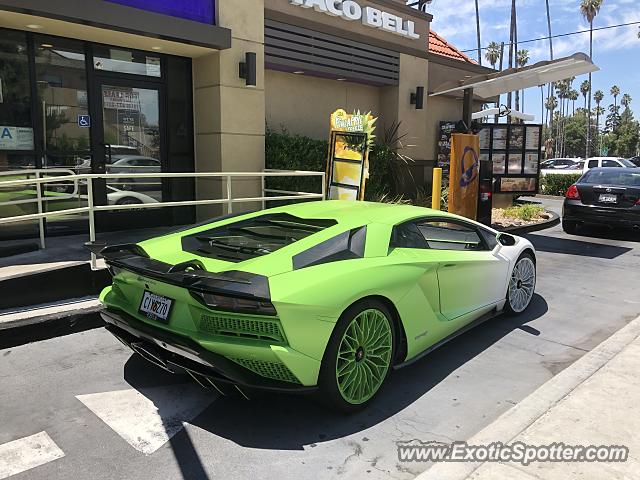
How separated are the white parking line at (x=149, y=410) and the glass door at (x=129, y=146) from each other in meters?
5.23

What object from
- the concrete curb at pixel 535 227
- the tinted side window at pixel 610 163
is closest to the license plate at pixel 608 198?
the concrete curb at pixel 535 227

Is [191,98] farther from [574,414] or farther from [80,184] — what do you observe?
[574,414]

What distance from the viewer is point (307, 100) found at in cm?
1170

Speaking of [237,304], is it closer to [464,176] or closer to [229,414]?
[229,414]

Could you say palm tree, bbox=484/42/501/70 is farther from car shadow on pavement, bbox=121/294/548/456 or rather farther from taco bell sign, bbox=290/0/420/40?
car shadow on pavement, bbox=121/294/548/456

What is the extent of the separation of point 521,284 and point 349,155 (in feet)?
15.0

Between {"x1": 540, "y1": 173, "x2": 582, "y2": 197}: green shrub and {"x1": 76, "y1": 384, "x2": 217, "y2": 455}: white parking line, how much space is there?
20453 millimetres

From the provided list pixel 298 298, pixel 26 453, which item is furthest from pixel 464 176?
pixel 26 453

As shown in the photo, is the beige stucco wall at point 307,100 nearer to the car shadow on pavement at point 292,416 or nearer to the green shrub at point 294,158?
the green shrub at point 294,158

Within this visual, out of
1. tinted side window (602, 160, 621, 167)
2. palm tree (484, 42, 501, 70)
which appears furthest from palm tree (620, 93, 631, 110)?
tinted side window (602, 160, 621, 167)

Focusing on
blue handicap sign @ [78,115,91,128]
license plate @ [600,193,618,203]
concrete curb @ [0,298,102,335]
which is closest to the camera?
concrete curb @ [0,298,102,335]

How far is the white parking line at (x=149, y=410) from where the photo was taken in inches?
127

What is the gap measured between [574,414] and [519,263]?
232 centimetres

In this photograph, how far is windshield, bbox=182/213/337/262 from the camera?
12.7ft
